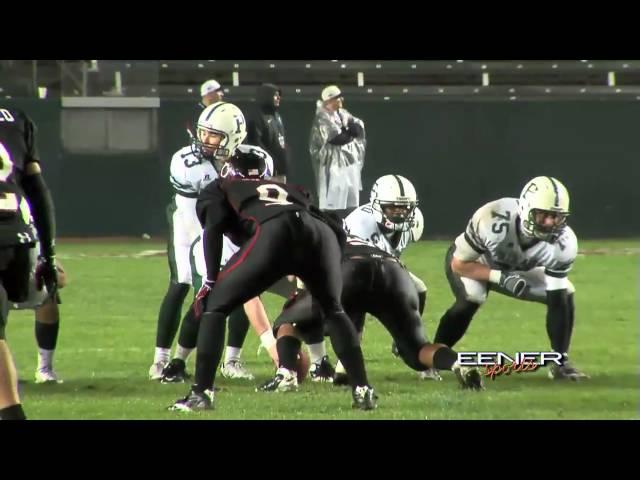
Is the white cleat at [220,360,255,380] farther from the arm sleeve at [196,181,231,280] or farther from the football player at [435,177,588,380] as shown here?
the arm sleeve at [196,181,231,280]

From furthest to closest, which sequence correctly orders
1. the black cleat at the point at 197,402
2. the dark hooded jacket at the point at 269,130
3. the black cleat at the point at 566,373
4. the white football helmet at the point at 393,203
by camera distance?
the dark hooded jacket at the point at 269,130 < the black cleat at the point at 566,373 < the white football helmet at the point at 393,203 < the black cleat at the point at 197,402

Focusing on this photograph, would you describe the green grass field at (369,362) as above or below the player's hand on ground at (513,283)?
below

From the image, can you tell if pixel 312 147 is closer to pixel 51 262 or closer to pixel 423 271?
pixel 423 271

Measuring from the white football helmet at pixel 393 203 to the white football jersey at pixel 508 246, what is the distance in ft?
1.57

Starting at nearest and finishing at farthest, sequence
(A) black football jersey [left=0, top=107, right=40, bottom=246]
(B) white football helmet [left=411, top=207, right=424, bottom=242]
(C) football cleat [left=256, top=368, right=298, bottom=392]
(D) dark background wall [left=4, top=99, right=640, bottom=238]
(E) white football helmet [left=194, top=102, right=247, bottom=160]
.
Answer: (A) black football jersey [left=0, top=107, right=40, bottom=246] < (C) football cleat [left=256, top=368, right=298, bottom=392] < (E) white football helmet [left=194, top=102, right=247, bottom=160] < (B) white football helmet [left=411, top=207, right=424, bottom=242] < (D) dark background wall [left=4, top=99, right=640, bottom=238]

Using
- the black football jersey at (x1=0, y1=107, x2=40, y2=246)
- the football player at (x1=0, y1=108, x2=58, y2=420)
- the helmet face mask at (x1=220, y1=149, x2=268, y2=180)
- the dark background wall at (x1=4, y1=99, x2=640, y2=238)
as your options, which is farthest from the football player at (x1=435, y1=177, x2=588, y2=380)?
the dark background wall at (x1=4, y1=99, x2=640, y2=238)

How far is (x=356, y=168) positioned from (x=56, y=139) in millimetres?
3671

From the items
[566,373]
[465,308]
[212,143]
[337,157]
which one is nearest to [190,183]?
[212,143]

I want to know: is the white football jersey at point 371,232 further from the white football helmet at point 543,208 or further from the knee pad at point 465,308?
the white football helmet at point 543,208

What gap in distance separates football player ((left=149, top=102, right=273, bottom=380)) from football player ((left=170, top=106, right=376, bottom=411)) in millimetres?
1065

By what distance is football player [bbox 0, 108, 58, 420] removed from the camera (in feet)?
17.0

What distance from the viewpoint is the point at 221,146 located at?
695 centimetres

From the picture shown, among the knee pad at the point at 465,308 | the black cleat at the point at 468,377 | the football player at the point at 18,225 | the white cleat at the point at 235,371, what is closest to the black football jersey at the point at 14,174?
the football player at the point at 18,225

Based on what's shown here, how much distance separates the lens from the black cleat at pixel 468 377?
647cm
